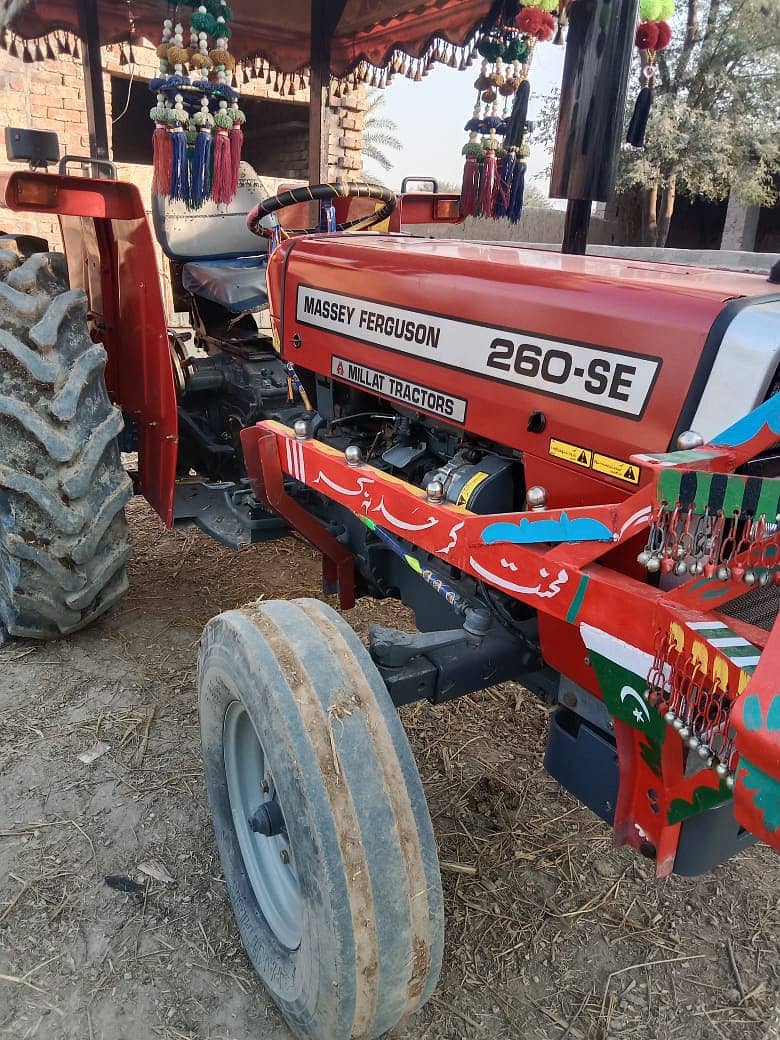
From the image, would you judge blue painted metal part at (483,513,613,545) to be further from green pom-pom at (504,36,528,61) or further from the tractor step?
green pom-pom at (504,36,528,61)

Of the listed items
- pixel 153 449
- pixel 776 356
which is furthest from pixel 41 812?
pixel 776 356

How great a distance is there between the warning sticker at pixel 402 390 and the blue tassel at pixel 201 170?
5.48 ft

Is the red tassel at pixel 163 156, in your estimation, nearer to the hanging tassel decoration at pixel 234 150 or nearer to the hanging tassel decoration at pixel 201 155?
the hanging tassel decoration at pixel 201 155

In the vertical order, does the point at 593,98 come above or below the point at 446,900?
above

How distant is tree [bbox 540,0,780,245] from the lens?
13.6 metres

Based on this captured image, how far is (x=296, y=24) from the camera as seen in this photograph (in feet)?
14.2

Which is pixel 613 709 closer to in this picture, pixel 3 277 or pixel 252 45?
pixel 3 277

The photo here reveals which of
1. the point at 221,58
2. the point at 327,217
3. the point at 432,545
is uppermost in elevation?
the point at 221,58

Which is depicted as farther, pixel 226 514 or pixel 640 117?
pixel 226 514

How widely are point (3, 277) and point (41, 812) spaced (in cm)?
166

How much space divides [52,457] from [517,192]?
2931 millimetres

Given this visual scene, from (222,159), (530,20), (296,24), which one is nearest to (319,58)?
(296,24)

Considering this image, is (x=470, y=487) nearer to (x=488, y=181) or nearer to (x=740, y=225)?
(x=488, y=181)

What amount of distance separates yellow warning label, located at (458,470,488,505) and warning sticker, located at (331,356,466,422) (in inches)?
5.9
